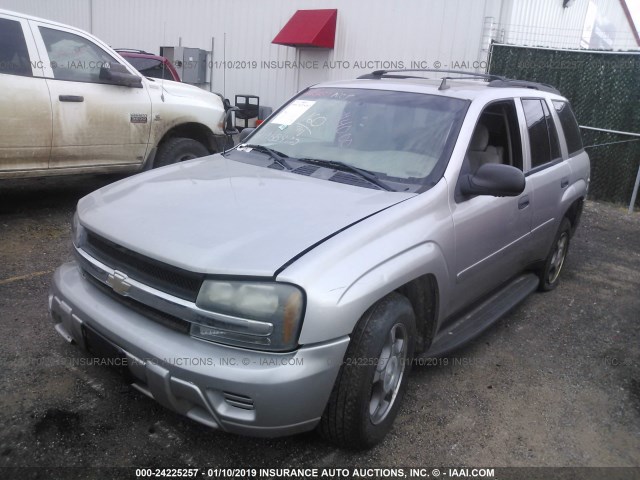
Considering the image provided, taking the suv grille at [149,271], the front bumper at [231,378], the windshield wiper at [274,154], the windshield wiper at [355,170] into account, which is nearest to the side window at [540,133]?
the windshield wiper at [355,170]

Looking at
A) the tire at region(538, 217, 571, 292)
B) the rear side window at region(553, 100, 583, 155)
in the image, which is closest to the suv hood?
the tire at region(538, 217, 571, 292)

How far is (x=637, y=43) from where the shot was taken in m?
17.3

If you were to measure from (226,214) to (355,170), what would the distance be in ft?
2.93

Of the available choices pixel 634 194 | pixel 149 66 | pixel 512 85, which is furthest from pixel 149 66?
A: pixel 634 194

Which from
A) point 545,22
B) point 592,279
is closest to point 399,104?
point 592,279

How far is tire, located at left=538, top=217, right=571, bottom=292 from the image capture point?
470 cm

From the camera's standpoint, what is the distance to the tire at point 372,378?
7.80 feet

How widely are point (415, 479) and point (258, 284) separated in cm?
119

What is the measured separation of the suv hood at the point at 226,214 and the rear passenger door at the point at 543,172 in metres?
1.57

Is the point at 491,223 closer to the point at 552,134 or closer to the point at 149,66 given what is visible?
the point at 552,134

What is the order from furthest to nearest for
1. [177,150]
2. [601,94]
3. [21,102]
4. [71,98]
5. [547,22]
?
[547,22] < [601,94] < [177,150] < [71,98] < [21,102]

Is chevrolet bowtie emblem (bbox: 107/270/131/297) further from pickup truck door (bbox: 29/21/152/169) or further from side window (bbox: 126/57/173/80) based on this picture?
side window (bbox: 126/57/173/80)

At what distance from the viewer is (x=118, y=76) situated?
5.66 m

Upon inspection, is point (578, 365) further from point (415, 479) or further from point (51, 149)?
point (51, 149)
